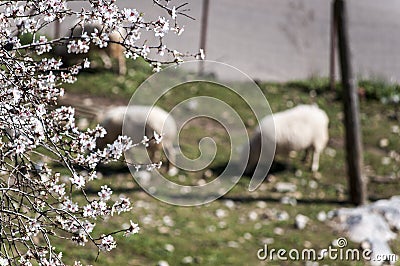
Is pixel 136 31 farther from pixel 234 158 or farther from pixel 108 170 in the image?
pixel 234 158

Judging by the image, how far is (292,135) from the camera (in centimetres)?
1138

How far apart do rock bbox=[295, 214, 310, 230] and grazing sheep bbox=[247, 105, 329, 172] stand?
1.90 metres

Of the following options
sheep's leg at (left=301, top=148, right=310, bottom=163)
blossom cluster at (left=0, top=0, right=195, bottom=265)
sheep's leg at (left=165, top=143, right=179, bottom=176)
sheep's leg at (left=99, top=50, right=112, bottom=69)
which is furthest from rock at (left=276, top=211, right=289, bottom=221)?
sheep's leg at (left=99, top=50, right=112, bottom=69)

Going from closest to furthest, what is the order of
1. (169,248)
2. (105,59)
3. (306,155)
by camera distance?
(169,248), (306,155), (105,59)

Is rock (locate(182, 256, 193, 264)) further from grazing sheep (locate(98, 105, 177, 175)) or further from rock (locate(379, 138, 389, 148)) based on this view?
rock (locate(379, 138, 389, 148))

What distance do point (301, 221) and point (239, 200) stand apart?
3.32ft

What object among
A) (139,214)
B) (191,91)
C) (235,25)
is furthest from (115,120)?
(235,25)

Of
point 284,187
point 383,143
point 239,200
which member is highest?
point 383,143

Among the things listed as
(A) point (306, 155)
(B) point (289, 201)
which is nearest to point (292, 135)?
(A) point (306, 155)

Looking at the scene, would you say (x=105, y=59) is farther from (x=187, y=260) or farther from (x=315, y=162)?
(x=187, y=260)

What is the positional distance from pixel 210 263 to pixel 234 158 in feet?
12.9

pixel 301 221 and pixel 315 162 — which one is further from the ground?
pixel 315 162

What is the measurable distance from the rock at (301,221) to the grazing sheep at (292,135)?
75.0 inches

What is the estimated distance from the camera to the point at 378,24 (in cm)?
1758
